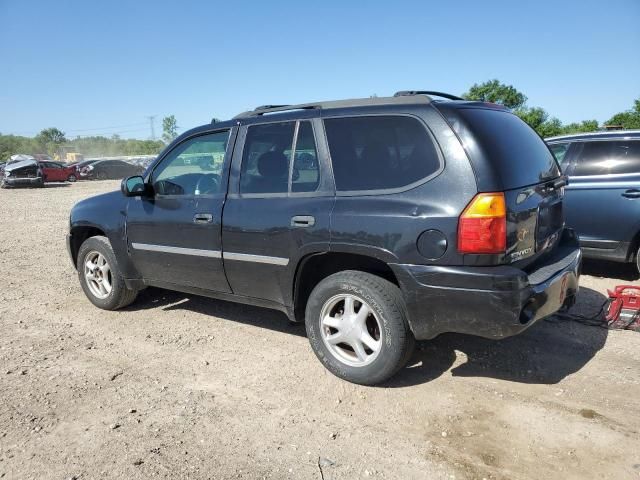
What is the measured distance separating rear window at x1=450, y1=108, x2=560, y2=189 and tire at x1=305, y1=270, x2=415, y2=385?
39.3 inches

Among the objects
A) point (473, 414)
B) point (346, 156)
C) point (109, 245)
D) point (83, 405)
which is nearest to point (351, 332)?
point (473, 414)

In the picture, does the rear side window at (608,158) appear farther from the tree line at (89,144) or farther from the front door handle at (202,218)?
the tree line at (89,144)

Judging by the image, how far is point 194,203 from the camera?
4125 millimetres

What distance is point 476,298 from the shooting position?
2.87m

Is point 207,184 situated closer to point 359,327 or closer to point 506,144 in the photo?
point 359,327

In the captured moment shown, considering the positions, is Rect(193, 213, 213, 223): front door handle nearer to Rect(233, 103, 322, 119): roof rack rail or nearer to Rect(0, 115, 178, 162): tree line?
Rect(233, 103, 322, 119): roof rack rail

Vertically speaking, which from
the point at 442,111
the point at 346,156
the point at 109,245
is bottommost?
the point at 109,245

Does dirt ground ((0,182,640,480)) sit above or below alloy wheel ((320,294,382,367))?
below

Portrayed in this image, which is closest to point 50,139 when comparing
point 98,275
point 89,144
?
point 89,144

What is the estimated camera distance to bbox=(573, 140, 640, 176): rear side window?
5.54 meters

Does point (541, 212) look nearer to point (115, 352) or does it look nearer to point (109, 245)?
point (115, 352)

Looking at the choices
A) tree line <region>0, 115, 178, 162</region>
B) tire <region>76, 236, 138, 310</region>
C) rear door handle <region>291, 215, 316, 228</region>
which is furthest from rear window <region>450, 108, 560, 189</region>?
tree line <region>0, 115, 178, 162</region>

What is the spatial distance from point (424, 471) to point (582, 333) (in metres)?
2.41

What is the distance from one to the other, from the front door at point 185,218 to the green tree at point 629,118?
82.8 feet
